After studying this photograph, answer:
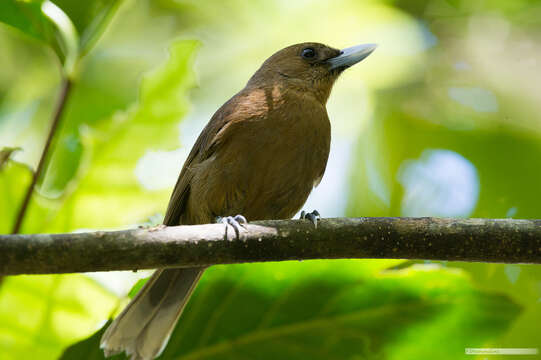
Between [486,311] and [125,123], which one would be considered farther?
[125,123]

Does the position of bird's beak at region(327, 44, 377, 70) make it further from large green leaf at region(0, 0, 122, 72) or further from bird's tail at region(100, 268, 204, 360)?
large green leaf at region(0, 0, 122, 72)

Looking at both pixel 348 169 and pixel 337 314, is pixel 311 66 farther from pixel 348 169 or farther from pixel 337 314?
pixel 337 314

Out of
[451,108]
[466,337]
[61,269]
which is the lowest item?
[466,337]

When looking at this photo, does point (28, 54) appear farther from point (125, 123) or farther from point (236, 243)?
point (236, 243)

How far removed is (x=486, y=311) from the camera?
9.09 ft

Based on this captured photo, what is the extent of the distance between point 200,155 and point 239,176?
0.43m

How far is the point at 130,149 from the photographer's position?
3.31 m

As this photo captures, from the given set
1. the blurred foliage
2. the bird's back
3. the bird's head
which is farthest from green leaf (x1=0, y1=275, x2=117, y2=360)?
the bird's head

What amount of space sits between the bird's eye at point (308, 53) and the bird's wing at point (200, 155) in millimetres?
804

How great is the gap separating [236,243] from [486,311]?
1.04m

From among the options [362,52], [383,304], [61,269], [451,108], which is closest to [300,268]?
[383,304]

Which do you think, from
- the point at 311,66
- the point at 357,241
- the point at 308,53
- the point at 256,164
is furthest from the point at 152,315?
the point at 308,53

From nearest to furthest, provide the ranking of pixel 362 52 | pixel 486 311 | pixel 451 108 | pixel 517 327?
pixel 486 311 → pixel 517 327 → pixel 362 52 → pixel 451 108

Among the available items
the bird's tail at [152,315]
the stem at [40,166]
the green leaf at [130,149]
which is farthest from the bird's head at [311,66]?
the stem at [40,166]
